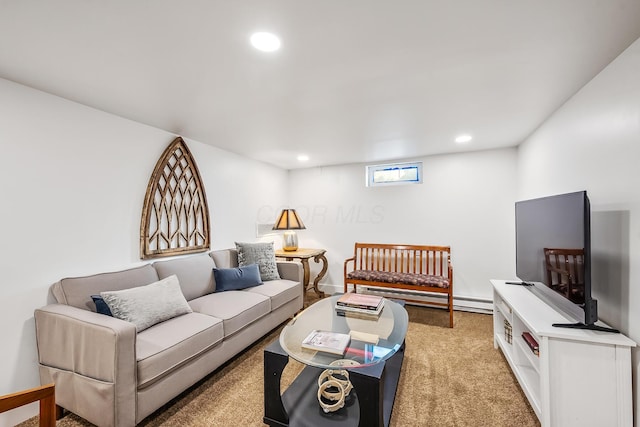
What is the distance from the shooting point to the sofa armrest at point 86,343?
1513 millimetres

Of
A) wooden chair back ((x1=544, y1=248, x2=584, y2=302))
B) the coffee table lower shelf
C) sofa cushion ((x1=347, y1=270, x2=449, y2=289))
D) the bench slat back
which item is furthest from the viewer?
the bench slat back

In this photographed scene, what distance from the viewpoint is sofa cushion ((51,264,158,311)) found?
1.91 meters

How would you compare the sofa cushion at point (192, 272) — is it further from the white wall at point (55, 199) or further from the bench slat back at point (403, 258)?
the bench slat back at point (403, 258)

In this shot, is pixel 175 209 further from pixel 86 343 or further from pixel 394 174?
pixel 394 174

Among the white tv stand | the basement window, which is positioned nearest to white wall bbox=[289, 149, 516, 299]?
the basement window

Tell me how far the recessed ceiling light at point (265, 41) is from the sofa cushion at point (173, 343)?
6.19 ft

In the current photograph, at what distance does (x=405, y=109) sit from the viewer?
2.30 m

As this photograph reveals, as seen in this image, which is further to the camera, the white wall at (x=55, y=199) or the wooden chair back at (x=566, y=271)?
the white wall at (x=55, y=199)

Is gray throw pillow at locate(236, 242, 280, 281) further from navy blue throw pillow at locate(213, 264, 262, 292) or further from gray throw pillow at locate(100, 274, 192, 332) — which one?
gray throw pillow at locate(100, 274, 192, 332)

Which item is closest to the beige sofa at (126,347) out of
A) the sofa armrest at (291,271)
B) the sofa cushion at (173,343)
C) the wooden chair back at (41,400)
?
the sofa cushion at (173,343)

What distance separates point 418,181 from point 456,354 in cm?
240

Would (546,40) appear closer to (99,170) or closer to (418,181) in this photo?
(418,181)

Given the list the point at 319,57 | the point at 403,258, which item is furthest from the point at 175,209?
the point at 403,258

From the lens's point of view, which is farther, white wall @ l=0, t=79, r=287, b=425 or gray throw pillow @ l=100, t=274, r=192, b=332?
gray throw pillow @ l=100, t=274, r=192, b=332
